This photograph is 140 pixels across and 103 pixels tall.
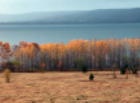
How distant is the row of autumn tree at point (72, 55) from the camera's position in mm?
60375

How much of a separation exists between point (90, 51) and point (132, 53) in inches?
440

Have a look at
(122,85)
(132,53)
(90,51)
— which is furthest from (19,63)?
(122,85)

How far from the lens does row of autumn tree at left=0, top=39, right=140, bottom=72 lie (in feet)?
198

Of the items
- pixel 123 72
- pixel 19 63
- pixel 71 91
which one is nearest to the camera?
pixel 71 91

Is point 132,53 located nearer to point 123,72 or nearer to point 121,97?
point 123,72

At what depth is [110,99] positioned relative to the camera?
16.0m

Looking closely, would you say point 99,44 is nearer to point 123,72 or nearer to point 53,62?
point 53,62

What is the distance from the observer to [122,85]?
22.5 metres

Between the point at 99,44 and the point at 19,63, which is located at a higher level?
the point at 99,44

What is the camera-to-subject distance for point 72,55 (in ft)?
212

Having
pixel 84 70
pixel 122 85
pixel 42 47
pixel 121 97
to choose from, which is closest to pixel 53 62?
pixel 42 47

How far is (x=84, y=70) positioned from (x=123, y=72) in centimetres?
746

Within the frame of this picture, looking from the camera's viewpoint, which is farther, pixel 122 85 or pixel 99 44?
pixel 99 44

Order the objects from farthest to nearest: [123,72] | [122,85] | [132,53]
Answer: [132,53], [123,72], [122,85]
